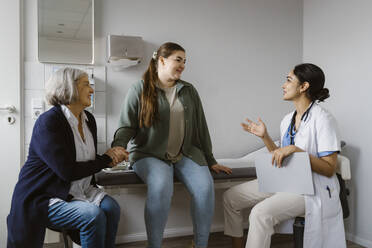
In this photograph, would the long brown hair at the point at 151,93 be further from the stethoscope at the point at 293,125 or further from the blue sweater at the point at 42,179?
the stethoscope at the point at 293,125

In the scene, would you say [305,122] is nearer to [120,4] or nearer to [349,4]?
[349,4]

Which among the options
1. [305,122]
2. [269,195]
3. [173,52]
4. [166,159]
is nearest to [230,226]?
[269,195]

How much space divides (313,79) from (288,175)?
1.86 ft

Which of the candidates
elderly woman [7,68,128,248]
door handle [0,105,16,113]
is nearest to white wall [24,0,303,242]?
door handle [0,105,16,113]

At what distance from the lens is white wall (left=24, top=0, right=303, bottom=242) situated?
2.67m

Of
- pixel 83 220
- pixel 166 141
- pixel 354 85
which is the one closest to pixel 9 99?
pixel 166 141

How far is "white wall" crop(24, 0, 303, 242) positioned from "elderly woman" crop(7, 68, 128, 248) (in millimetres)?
963

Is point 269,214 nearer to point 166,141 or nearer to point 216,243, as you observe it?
point 166,141

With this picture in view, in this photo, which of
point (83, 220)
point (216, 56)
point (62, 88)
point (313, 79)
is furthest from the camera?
point (216, 56)

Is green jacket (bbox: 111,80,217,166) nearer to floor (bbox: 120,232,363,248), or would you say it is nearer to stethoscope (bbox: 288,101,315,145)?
stethoscope (bbox: 288,101,315,145)

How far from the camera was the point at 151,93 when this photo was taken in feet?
6.89

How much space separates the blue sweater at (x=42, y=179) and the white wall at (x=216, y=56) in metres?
1.03

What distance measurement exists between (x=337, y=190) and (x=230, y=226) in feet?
2.18

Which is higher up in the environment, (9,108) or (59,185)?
(9,108)
